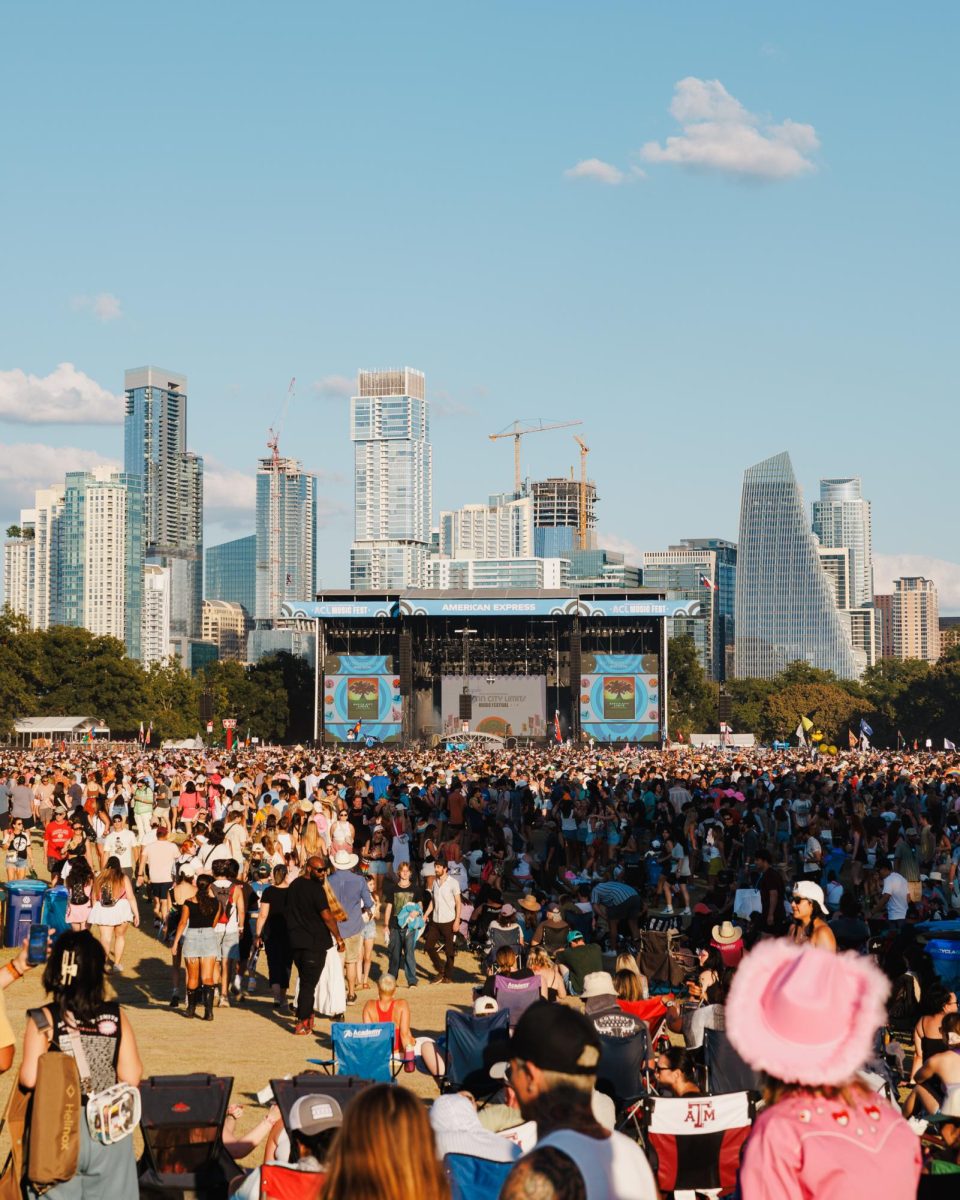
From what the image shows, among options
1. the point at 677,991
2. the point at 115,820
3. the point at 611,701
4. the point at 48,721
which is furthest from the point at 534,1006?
the point at 48,721

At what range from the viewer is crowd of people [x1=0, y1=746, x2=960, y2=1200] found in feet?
11.0

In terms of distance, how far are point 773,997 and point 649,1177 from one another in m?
0.75

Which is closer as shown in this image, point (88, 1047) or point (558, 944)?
point (88, 1047)

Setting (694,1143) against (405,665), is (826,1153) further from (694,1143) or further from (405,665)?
(405,665)

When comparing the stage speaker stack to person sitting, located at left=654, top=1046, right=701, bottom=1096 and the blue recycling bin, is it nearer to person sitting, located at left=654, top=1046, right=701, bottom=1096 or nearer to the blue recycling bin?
the blue recycling bin

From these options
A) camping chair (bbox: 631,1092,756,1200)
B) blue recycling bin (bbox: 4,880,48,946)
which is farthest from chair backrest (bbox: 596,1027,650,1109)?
blue recycling bin (bbox: 4,880,48,946)

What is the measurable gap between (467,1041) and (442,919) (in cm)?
645

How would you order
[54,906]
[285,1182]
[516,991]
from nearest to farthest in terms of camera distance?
[285,1182] → [516,991] → [54,906]

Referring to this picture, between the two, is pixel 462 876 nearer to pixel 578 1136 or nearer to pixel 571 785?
pixel 571 785

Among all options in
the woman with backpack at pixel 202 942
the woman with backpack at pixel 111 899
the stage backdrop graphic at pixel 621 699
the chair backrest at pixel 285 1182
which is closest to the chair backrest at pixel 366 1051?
the chair backrest at pixel 285 1182

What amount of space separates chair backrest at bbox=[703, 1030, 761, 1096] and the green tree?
119042 mm

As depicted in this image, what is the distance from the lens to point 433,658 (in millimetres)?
84250

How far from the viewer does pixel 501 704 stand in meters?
83.4

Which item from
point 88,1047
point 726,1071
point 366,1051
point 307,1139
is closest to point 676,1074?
point 726,1071
